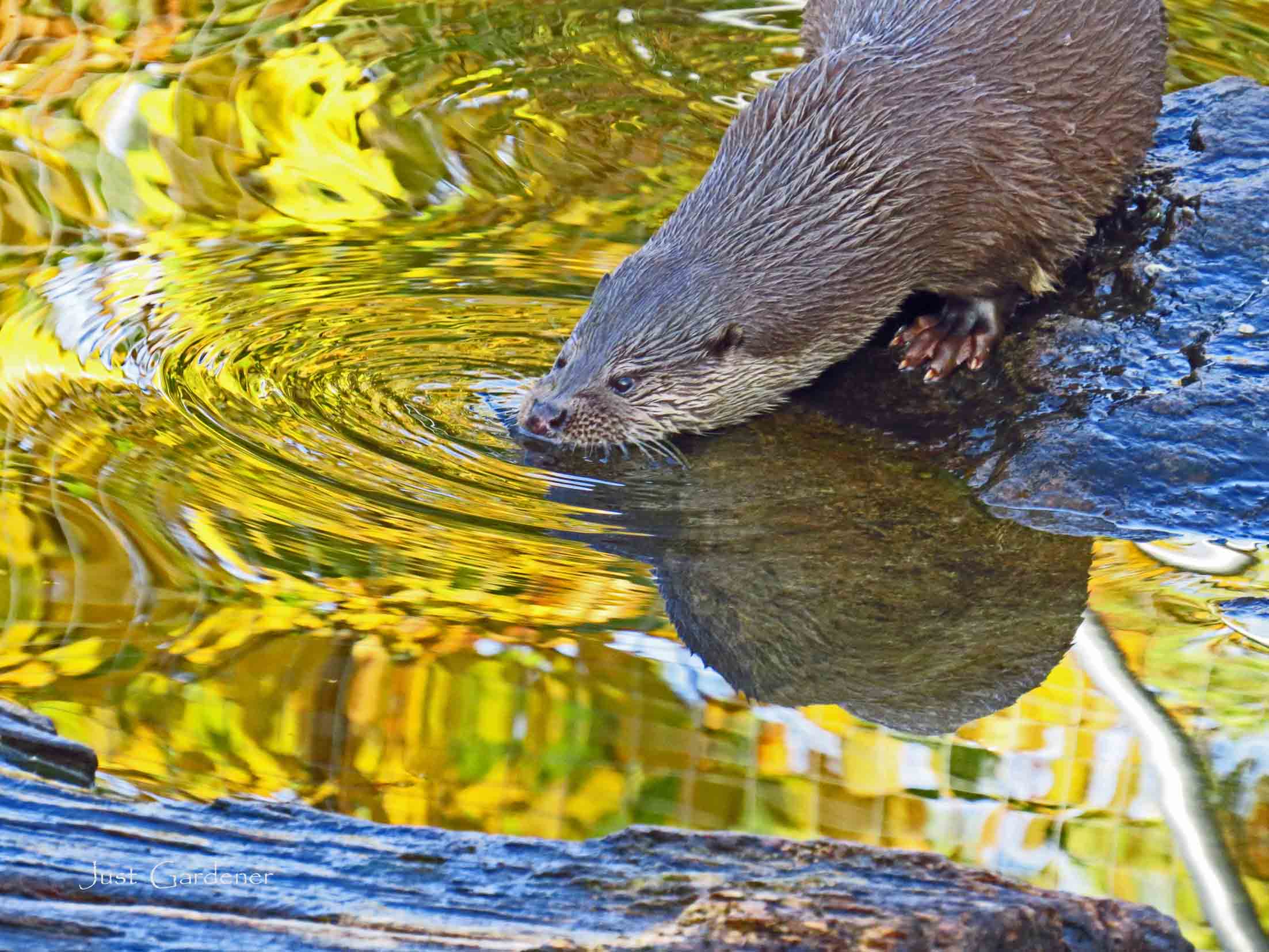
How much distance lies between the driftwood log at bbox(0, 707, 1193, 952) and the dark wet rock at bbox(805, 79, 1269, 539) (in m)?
1.29

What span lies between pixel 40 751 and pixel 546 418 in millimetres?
1406

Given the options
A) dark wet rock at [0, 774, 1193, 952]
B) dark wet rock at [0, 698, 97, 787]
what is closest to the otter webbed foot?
dark wet rock at [0, 774, 1193, 952]

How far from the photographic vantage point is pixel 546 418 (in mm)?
3117

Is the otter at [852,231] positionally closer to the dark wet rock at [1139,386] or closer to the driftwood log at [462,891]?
the dark wet rock at [1139,386]

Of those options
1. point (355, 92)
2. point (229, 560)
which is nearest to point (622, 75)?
point (355, 92)

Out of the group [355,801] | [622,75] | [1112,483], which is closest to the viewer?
[355,801]

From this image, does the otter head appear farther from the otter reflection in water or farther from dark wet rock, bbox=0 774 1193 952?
dark wet rock, bbox=0 774 1193 952

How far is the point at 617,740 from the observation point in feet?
7.06

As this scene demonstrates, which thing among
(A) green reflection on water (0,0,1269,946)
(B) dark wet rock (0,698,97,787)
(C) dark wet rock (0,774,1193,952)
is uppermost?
(A) green reflection on water (0,0,1269,946)

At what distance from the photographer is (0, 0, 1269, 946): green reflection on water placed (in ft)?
6.71

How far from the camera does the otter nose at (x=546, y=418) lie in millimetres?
3119

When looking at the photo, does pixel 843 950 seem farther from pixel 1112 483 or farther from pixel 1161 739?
pixel 1112 483

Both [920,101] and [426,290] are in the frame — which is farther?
[426,290]

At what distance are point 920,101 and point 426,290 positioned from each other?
3.87ft
